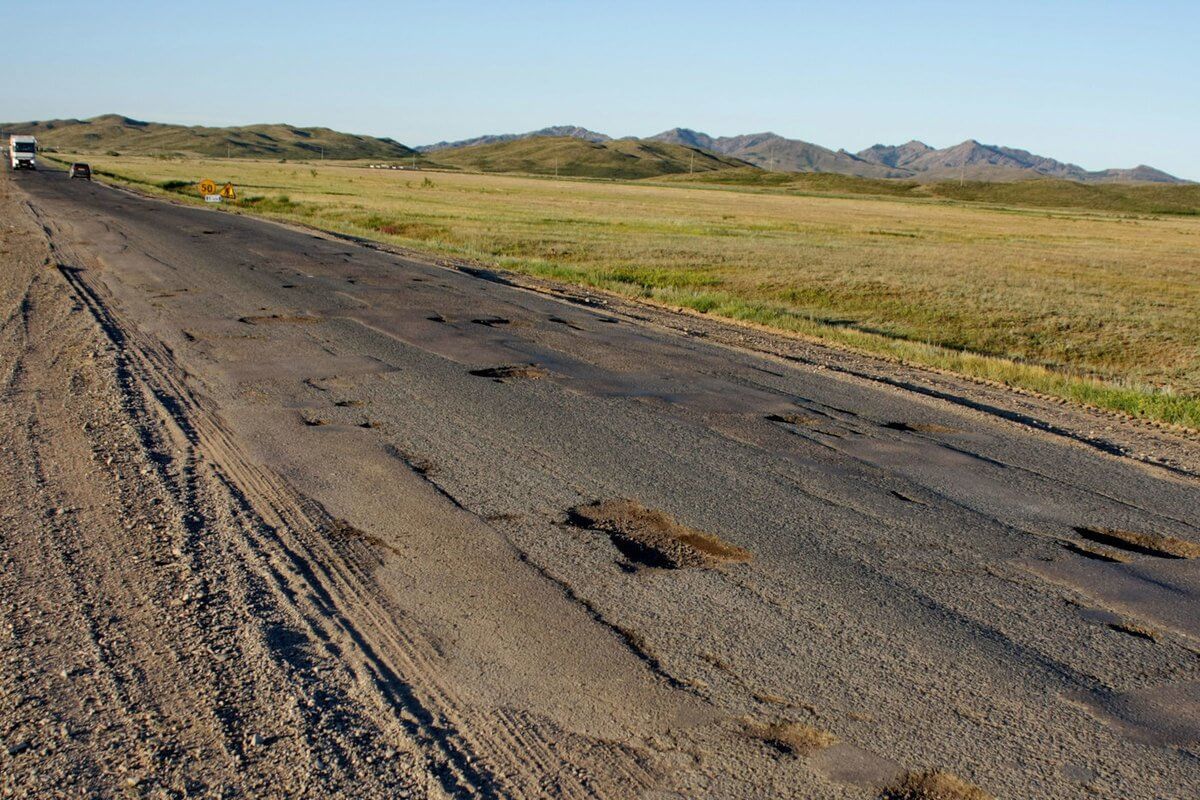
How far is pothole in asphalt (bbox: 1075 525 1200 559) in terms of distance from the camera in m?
6.12

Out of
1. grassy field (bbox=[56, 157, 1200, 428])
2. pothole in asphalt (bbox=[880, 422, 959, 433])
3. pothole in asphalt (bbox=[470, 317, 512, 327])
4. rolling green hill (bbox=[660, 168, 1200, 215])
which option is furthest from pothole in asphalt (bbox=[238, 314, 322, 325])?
rolling green hill (bbox=[660, 168, 1200, 215])

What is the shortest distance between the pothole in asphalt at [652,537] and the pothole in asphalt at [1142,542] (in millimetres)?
2125

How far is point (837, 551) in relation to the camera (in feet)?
19.2

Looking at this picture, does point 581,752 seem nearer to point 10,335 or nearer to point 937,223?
point 10,335

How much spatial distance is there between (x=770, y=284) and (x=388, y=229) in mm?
16348

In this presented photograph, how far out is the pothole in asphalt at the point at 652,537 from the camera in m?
5.67

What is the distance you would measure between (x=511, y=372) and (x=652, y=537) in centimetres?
492

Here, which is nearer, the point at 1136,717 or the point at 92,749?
the point at 92,749

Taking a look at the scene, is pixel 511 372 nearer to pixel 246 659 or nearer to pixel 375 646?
pixel 375 646

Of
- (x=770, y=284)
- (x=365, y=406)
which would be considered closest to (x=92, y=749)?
(x=365, y=406)

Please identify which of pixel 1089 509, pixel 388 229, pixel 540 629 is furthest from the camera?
pixel 388 229

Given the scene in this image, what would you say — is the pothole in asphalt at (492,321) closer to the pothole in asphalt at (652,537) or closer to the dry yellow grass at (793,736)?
the pothole in asphalt at (652,537)

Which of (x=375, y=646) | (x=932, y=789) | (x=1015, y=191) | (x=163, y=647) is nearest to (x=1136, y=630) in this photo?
(x=932, y=789)

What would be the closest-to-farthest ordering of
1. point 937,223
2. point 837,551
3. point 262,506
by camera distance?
point 837,551, point 262,506, point 937,223
